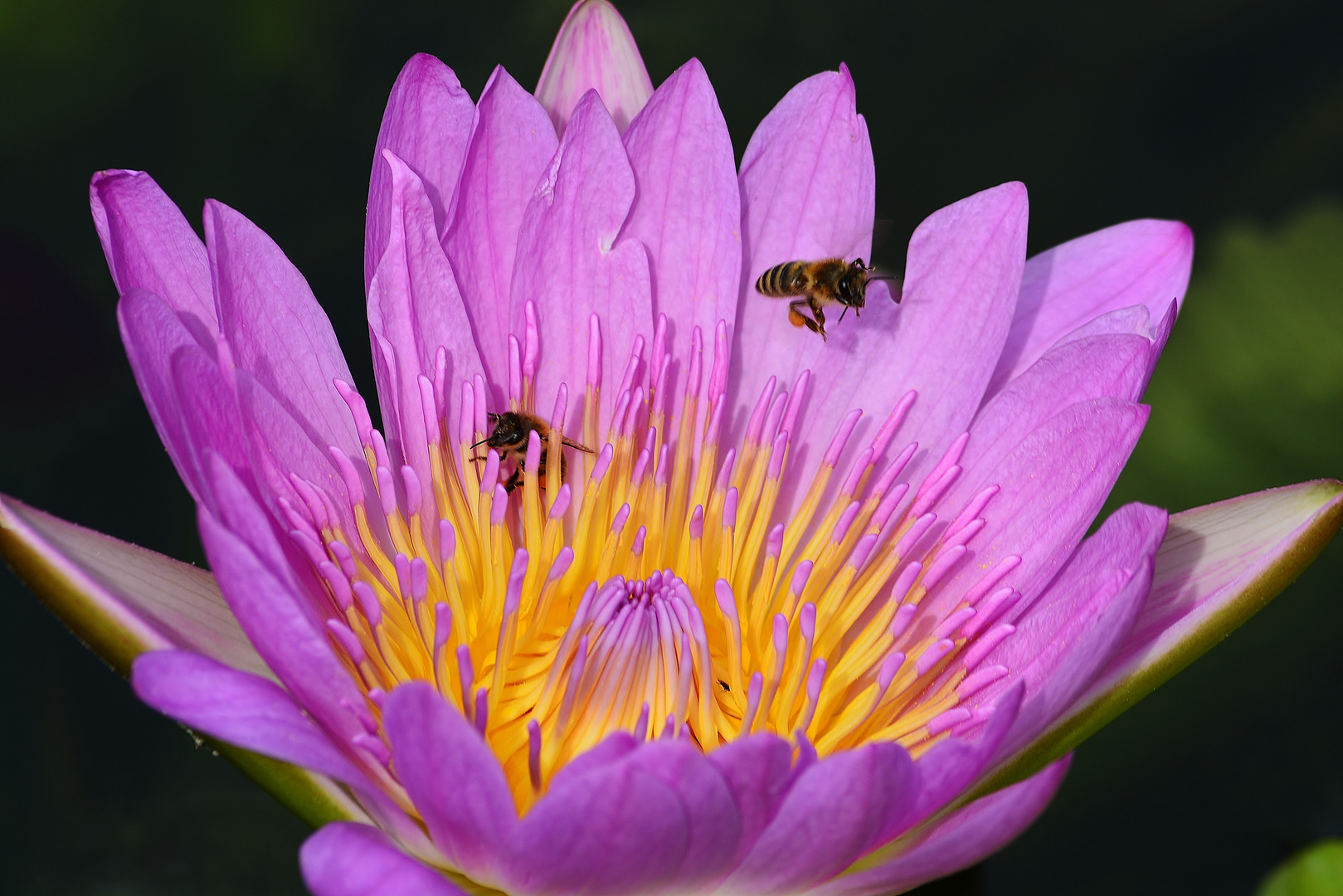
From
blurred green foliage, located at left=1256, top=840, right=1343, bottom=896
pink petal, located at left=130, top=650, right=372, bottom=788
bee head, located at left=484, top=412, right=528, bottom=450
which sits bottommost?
blurred green foliage, located at left=1256, top=840, right=1343, bottom=896

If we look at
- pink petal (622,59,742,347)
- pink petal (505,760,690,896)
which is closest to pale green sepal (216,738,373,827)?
pink petal (505,760,690,896)

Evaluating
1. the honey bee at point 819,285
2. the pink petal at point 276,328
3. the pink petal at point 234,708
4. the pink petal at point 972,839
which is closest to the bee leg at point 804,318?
the honey bee at point 819,285

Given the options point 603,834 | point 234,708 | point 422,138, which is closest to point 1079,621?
point 603,834

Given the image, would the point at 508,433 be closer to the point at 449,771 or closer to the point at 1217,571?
the point at 449,771

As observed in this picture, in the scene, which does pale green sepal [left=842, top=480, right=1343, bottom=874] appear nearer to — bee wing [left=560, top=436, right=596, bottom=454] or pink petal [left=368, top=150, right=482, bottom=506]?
bee wing [left=560, top=436, right=596, bottom=454]

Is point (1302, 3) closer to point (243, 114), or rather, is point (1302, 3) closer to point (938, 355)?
point (938, 355)

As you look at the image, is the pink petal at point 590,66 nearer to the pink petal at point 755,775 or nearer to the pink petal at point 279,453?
the pink petal at point 279,453
